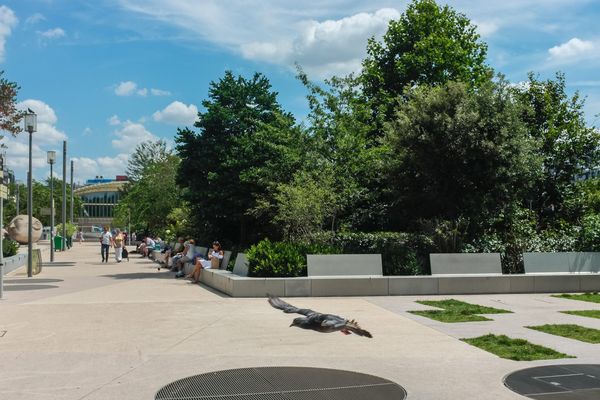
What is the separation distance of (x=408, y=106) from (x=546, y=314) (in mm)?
8931

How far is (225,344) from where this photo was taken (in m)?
8.01

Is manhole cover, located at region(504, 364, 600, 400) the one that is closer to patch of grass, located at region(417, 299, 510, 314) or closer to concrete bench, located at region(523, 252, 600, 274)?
patch of grass, located at region(417, 299, 510, 314)

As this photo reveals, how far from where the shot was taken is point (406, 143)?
1795 centimetres

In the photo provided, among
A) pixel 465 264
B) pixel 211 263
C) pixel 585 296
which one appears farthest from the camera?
pixel 211 263

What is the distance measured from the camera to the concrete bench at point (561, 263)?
49.6ft

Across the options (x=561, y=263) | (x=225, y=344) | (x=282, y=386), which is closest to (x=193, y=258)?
(x=561, y=263)

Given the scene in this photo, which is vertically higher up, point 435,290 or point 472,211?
point 472,211

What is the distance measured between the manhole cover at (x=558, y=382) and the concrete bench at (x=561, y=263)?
8.74m

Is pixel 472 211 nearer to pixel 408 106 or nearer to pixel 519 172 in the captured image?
pixel 519 172

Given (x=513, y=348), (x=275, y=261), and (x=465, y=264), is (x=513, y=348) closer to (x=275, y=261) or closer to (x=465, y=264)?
(x=275, y=261)

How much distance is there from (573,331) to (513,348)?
6.24 ft

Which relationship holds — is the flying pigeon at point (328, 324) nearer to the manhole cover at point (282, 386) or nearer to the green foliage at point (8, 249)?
the manhole cover at point (282, 386)

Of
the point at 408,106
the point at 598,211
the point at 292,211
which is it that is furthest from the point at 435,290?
the point at 598,211

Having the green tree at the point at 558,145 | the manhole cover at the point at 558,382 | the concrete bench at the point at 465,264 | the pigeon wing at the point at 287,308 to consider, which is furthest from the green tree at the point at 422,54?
the manhole cover at the point at 558,382
